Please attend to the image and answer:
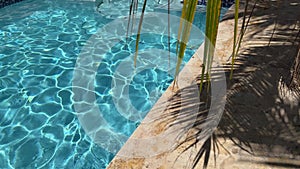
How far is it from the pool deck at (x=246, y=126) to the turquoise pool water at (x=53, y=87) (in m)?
0.82

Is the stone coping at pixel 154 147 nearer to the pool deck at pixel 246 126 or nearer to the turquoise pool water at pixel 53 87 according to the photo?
the pool deck at pixel 246 126

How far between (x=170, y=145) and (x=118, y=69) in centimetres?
347

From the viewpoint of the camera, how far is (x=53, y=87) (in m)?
5.03

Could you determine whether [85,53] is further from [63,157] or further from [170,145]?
[170,145]

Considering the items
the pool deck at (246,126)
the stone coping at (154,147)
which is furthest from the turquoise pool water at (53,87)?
the stone coping at (154,147)

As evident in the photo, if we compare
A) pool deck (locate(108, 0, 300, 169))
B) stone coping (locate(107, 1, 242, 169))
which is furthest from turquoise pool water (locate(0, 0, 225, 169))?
stone coping (locate(107, 1, 242, 169))

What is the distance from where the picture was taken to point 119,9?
8289 mm

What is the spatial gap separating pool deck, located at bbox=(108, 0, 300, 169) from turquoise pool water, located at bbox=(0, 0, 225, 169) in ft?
2.68

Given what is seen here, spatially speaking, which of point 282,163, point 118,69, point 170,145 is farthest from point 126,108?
point 282,163

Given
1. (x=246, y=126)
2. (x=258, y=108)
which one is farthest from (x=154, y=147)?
(x=258, y=108)

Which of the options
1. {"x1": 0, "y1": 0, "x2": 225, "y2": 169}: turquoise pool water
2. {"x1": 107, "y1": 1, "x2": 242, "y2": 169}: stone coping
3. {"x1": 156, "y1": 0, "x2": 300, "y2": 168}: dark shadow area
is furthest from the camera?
{"x1": 0, "y1": 0, "x2": 225, "y2": 169}: turquoise pool water

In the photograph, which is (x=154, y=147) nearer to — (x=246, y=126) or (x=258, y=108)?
(x=246, y=126)

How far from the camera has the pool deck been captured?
84.0 inches

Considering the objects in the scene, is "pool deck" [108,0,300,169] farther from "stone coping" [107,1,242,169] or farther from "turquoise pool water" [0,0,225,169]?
"turquoise pool water" [0,0,225,169]
